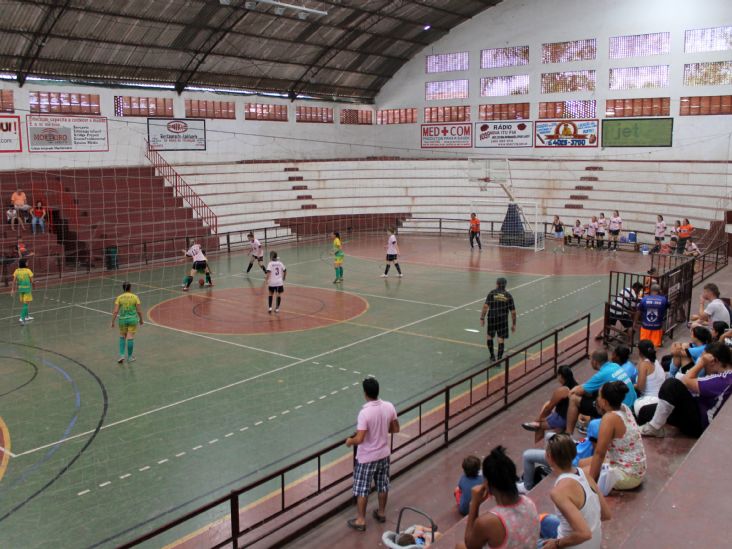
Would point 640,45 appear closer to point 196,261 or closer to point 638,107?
point 638,107

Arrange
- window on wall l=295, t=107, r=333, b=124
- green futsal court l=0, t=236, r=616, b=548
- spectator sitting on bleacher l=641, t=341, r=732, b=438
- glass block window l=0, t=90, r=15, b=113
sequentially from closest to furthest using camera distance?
spectator sitting on bleacher l=641, t=341, r=732, b=438 < green futsal court l=0, t=236, r=616, b=548 < glass block window l=0, t=90, r=15, b=113 < window on wall l=295, t=107, r=333, b=124

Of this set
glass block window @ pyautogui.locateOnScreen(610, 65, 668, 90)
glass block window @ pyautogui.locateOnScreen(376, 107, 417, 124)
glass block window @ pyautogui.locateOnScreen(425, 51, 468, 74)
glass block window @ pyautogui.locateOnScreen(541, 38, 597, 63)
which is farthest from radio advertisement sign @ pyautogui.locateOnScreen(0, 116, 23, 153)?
glass block window @ pyautogui.locateOnScreen(610, 65, 668, 90)

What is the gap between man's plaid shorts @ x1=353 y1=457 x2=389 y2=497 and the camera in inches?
312

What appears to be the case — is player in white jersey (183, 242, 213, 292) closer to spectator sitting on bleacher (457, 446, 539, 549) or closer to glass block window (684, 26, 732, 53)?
spectator sitting on bleacher (457, 446, 539, 549)

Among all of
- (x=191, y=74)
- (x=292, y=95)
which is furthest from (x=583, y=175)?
(x=191, y=74)

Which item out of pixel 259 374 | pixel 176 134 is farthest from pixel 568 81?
pixel 259 374

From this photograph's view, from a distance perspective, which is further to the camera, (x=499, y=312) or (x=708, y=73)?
(x=708, y=73)

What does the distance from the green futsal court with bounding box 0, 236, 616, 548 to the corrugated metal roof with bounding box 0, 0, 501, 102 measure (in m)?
11.3

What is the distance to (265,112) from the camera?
133ft

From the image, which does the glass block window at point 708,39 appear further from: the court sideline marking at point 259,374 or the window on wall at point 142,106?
the window on wall at point 142,106

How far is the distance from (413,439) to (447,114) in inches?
1447

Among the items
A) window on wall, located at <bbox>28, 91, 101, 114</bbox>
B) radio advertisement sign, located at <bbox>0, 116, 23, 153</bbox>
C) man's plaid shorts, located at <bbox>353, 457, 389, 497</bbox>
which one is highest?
window on wall, located at <bbox>28, 91, 101, 114</bbox>

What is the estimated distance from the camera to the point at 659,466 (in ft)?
25.6

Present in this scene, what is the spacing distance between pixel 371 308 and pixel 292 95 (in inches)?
991
